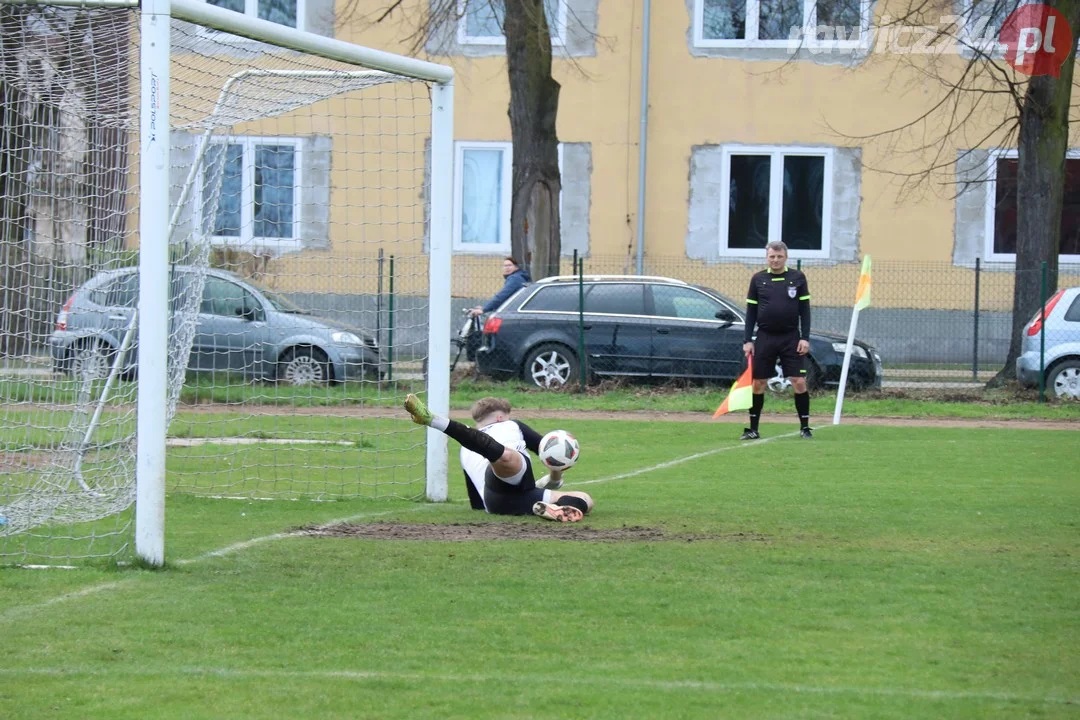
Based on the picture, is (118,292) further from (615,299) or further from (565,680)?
(615,299)

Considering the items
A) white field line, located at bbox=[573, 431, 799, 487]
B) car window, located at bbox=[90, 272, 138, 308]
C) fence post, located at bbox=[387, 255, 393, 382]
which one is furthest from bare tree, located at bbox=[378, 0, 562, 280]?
car window, located at bbox=[90, 272, 138, 308]

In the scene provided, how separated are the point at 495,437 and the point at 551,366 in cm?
1135

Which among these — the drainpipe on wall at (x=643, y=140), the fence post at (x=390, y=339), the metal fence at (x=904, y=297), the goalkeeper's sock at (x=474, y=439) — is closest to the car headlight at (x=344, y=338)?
the fence post at (x=390, y=339)

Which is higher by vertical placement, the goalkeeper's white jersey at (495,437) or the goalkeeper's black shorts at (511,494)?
the goalkeeper's white jersey at (495,437)

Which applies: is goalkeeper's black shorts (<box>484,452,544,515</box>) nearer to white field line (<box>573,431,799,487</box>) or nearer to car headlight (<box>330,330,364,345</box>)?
white field line (<box>573,431,799,487</box>)

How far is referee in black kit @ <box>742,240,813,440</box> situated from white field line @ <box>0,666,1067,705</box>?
980 centimetres

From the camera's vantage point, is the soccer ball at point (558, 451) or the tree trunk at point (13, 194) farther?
the tree trunk at point (13, 194)

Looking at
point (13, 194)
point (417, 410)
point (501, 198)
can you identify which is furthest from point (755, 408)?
point (501, 198)

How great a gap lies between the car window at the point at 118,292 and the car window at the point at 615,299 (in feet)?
31.2

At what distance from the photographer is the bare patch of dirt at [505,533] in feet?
27.6

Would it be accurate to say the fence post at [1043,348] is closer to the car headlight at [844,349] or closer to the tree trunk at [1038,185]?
the tree trunk at [1038,185]

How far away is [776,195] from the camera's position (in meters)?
27.5

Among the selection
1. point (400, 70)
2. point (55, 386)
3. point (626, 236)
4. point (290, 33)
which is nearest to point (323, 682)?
point (290, 33)

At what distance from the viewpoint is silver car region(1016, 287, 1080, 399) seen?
19.7m
